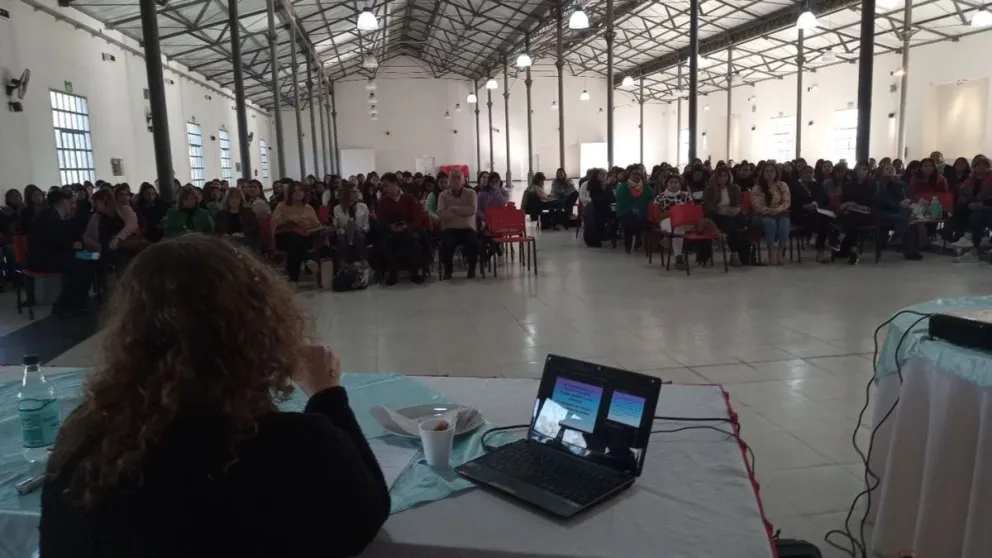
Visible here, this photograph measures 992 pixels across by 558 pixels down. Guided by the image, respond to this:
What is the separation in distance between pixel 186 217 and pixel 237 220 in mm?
541

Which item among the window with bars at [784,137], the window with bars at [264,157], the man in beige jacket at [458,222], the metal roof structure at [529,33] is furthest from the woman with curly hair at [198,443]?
the window with bars at [264,157]

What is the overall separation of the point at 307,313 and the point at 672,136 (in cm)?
3185

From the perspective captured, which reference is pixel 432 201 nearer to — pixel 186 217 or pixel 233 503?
pixel 186 217

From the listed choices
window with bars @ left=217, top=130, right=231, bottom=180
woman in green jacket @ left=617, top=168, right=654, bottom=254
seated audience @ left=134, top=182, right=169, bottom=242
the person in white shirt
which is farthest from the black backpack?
window with bars @ left=217, top=130, right=231, bottom=180

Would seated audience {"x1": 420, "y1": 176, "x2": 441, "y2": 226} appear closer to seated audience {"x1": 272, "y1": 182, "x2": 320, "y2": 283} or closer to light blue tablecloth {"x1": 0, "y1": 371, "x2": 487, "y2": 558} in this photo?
seated audience {"x1": 272, "y1": 182, "x2": 320, "y2": 283}

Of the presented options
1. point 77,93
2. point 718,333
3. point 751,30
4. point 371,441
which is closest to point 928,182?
point 718,333

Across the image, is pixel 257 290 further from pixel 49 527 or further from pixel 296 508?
pixel 49 527

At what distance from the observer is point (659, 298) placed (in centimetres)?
633

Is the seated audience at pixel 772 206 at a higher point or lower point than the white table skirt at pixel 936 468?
higher

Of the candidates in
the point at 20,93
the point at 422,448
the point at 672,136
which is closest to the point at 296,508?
the point at 422,448

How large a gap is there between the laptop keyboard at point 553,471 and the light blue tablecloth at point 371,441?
3.3 inches

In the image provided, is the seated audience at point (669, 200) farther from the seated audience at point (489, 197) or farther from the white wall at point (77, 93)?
the white wall at point (77, 93)

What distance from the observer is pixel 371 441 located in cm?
173

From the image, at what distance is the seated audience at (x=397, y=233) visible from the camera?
749cm
